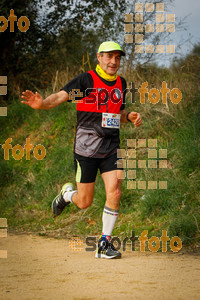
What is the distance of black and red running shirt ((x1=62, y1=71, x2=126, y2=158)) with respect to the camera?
579 centimetres

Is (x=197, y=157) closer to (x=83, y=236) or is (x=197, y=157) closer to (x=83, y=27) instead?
(x=83, y=236)

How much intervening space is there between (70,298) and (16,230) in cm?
482

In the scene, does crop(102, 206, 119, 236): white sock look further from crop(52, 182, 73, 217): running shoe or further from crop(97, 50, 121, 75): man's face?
crop(97, 50, 121, 75): man's face

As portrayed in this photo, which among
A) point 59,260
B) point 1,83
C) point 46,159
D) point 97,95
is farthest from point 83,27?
point 59,260

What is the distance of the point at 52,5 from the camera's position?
592 inches

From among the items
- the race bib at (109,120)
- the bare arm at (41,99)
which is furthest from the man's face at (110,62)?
the bare arm at (41,99)

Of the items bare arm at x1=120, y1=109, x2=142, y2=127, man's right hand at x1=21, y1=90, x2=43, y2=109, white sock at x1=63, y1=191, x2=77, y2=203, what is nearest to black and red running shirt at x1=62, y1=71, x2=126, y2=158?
bare arm at x1=120, y1=109, x2=142, y2=127

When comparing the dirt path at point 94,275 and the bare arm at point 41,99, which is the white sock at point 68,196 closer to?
the dirt path at point 94,275

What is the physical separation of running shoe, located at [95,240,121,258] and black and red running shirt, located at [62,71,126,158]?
1118 millimetres

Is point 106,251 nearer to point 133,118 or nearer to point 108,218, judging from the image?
point 108,218

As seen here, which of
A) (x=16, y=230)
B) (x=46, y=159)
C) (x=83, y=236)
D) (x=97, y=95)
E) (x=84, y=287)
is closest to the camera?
(x=84, y=287)

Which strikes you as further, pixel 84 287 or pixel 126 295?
pixel 84 287

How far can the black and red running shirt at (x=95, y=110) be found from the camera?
5785 mm

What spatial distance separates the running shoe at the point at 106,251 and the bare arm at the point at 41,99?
1.88m
